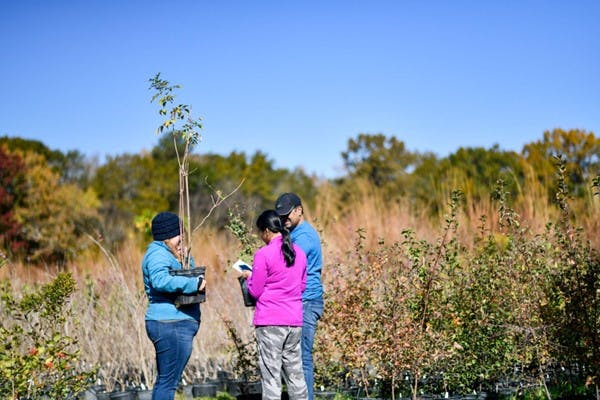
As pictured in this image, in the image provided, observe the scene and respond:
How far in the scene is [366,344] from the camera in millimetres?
5766

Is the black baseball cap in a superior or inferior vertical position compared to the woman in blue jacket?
superior

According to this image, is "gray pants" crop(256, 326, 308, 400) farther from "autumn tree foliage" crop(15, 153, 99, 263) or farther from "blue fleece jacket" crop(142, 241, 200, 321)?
"autumn tree foliage" crop(15, 153, 99, 263)

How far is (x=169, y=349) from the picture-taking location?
4695mm

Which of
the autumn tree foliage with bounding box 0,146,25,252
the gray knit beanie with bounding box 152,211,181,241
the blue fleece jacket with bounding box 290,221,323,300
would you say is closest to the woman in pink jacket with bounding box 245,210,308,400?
the blue fleece jacket with bounding box 290,221,323,300

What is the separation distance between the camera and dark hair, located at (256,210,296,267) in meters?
4.87

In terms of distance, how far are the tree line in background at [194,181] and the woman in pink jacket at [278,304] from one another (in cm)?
162

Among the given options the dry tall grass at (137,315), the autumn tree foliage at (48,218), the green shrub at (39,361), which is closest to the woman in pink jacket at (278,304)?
the green shrub at (39,361)

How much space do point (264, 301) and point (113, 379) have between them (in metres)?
3.24

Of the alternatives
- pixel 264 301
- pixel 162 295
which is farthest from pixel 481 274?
pixel 162 295

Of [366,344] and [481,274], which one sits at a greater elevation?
[481,274]

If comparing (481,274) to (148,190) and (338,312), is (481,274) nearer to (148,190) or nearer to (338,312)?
(338,312)

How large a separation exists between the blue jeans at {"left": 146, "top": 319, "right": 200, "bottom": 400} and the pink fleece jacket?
51cm

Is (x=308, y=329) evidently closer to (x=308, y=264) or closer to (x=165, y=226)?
(x=308, y=264)

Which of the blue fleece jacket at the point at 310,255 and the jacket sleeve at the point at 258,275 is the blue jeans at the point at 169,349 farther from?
the blue fleece jacket at the point at 310,255
